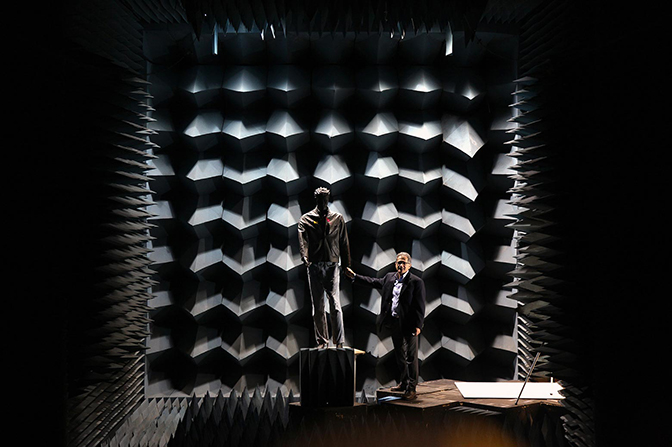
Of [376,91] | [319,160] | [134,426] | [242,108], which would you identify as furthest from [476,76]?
[134,426]

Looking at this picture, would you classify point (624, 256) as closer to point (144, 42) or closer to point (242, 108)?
point (242, 108)

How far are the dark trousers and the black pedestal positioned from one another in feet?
1.49

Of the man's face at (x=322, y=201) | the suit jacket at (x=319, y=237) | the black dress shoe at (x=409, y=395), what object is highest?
the man's face at (x=322, y=201)

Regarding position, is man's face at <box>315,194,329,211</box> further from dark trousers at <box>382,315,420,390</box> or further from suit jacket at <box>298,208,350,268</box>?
dark trousers at <box>382,315,420,390</box>

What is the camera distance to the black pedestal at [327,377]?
167 inches

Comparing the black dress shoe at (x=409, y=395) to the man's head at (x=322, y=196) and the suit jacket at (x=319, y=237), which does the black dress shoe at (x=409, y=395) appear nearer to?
the suit jacket at (x=319, y=237)

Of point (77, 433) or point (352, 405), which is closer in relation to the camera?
point (77, 433)

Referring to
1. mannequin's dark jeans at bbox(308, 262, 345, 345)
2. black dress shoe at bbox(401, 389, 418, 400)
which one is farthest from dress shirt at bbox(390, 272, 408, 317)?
black dress shoe at bbox(401, 389, 418, 400)

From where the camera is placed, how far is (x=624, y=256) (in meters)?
2.44

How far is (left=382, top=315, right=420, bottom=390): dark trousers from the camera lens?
4520mm

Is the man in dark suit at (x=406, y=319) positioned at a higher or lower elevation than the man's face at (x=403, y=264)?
lower

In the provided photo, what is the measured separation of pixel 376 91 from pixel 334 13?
1.34m

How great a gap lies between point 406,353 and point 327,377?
2.28 feet

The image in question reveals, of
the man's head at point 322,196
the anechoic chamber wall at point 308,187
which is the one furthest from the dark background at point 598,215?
the anechoic chamber wall at point 308,187
